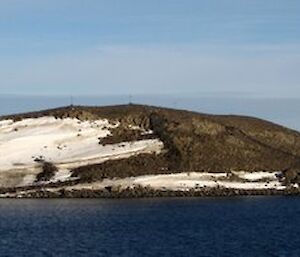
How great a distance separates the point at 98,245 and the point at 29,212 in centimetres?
2423

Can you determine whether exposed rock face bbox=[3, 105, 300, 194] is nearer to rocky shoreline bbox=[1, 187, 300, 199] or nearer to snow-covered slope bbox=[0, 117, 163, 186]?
snow-covered slope bbox=[0, 117, 163, 186]

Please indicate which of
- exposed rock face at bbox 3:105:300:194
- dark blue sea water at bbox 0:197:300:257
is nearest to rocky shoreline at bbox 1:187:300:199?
exposed rock face at bbox 3:105:300:194

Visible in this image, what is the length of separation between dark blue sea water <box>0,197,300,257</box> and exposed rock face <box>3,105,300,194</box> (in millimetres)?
9837

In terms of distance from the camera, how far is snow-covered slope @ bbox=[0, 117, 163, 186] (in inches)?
3994

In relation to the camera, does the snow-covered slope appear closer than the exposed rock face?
No

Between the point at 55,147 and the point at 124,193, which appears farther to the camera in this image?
the point at 55,147

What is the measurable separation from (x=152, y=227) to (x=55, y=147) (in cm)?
4681

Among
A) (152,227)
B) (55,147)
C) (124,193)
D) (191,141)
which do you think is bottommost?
(152,227)

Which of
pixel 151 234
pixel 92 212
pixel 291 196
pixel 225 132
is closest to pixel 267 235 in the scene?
pixel 151 234

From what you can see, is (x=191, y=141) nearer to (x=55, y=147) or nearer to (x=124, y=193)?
(x=124, y=193)

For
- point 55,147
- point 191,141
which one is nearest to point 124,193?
point 191,141

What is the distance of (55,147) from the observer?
359 feet

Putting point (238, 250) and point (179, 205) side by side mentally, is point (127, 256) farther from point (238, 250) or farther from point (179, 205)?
point (179, 205)

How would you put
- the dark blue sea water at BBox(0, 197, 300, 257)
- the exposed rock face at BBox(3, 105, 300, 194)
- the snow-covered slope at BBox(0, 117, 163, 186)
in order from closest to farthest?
the dark blue sea water at BBox(0, 197, 300, 257)
the exposed rock face at BBox(3, 105, 300, 194)
the snow-covered slope at BBox(0, 117, 163, 186)
